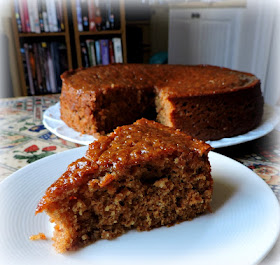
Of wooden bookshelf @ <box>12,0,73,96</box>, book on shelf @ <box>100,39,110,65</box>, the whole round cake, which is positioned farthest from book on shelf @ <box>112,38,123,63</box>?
the whole round cake

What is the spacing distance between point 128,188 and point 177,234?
0.22 m

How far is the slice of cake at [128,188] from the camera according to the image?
1.00 m

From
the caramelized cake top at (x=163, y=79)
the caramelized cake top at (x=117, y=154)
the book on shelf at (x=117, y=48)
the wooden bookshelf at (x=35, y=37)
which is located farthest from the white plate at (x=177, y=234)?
the book on shelf at (x=117, y=48)

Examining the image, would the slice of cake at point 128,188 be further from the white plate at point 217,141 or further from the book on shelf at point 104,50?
the book on shelf at point 104,50

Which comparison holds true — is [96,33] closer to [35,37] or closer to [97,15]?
[97,15]

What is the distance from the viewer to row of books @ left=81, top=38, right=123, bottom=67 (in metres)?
4.15

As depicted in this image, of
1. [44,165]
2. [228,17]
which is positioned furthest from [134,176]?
[228,17]

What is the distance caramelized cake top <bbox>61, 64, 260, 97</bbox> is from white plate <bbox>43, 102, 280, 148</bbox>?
0.23 m

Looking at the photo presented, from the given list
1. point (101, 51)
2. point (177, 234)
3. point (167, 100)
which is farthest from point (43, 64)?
point (177, 234)

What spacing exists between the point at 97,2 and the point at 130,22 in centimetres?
164

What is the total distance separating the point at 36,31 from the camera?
152 inches

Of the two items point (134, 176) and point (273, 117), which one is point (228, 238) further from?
point (273, 117)

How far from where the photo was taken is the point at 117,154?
105cm

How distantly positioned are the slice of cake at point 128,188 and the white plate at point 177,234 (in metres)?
0.05
